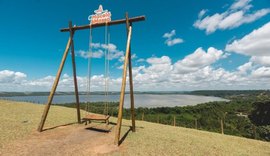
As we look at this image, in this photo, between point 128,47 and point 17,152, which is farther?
point 128,47

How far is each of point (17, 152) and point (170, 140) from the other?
5904 mm

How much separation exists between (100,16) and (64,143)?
243 inches

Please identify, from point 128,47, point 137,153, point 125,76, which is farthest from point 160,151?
point 128,47

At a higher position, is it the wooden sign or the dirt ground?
the wooden sign

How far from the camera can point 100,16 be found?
368 inches

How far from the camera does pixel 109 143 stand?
702 cm

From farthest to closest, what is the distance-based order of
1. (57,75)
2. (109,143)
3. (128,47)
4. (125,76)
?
(57,75)
(128,47)
(125,76)
(109,143)

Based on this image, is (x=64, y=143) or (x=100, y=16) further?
(x=100, y=16)

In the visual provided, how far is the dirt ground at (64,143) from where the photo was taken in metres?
5.85

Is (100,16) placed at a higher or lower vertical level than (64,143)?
higher

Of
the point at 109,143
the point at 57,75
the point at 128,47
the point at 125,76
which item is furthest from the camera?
the point at 57,75

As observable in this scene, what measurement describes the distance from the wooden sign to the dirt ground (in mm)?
5393

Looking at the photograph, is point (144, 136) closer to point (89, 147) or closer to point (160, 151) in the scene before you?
point (160, 151)

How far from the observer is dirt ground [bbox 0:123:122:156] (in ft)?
19.2
